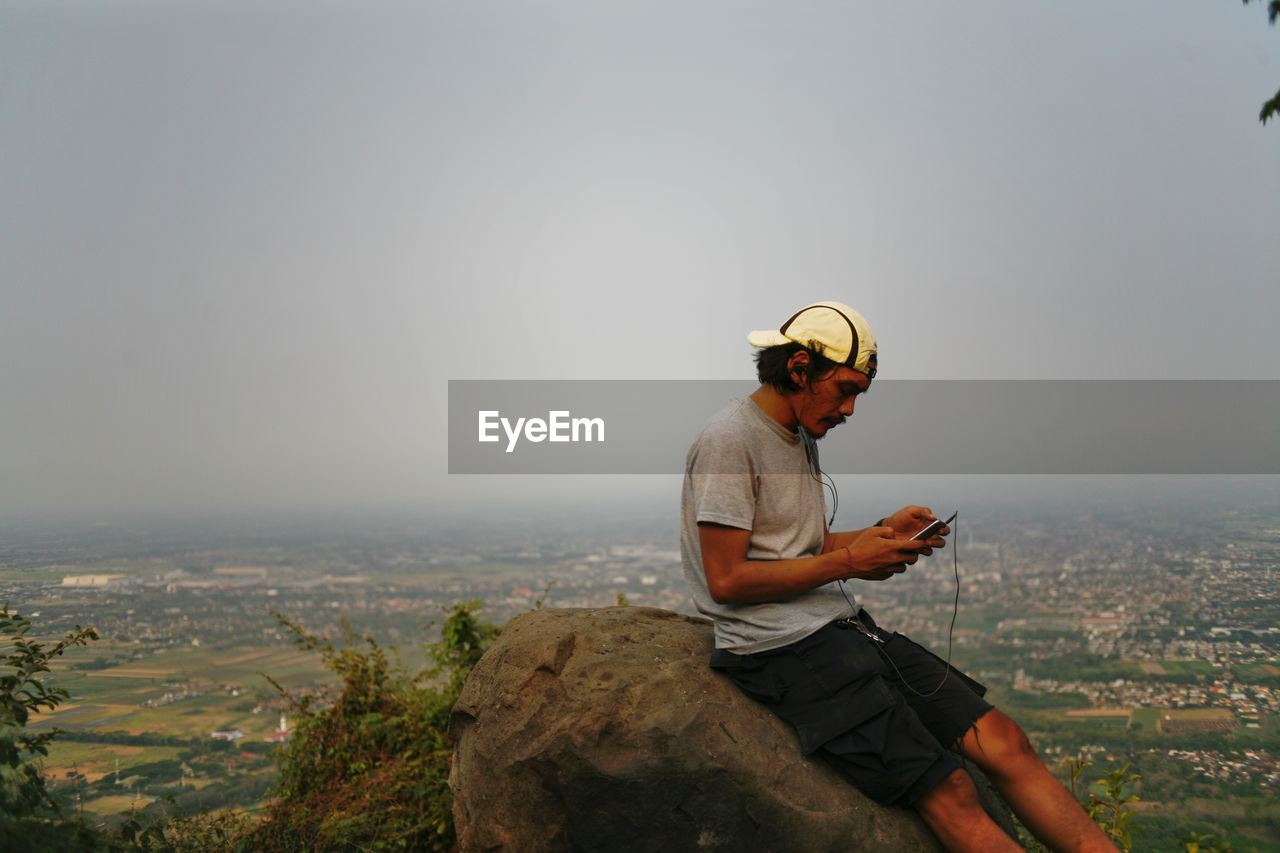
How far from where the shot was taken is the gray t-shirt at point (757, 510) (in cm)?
388

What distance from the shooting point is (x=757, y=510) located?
4035 millimetres

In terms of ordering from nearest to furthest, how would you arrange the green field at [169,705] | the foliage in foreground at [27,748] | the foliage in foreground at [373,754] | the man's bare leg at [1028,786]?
the foliage in foreground at [27,748] < the man's bare leg at [1028,786] < the foliage in foreground at [373,754] < the green field at [169,705]

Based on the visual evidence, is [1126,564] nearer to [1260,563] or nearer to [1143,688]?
[1260,563]

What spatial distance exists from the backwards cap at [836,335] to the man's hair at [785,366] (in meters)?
0.03

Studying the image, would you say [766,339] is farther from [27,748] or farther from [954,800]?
[27,748]

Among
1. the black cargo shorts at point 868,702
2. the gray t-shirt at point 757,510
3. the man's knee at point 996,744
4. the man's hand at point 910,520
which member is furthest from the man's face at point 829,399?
the man's knee at point 996,744

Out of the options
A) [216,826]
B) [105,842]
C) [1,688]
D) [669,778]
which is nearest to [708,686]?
[669,778]

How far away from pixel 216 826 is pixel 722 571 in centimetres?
456

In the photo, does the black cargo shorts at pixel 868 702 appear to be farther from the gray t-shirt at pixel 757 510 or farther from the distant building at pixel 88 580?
the distant building at pixel 88 580

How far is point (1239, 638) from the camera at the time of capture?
809 centimetres

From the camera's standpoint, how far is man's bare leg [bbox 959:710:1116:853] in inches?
141

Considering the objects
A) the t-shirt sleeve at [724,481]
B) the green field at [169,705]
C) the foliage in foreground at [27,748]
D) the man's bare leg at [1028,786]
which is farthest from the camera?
the green field at [169,705]

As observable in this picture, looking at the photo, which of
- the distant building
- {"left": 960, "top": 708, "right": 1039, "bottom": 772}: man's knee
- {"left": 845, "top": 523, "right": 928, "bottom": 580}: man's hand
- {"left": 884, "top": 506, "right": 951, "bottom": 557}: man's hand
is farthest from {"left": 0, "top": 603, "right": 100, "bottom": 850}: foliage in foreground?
the distant building

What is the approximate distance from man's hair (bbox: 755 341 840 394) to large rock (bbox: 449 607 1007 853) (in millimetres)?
1582
